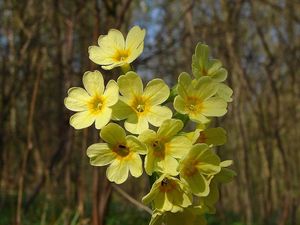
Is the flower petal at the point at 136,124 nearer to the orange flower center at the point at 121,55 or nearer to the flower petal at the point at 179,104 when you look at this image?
the flower petal at the point at 179,104

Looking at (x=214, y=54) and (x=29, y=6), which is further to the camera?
(x=214, y=54)

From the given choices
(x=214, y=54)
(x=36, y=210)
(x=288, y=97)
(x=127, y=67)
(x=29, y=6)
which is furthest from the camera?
(x=288, y=97)

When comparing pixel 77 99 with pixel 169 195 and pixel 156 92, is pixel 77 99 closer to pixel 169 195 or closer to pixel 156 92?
pixel 156 92

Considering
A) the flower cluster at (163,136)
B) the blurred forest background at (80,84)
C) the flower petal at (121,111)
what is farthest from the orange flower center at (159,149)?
the blurred forest background at (80,84)

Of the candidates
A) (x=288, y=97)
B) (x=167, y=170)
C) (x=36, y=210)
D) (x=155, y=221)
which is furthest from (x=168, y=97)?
(x=288, y=97)

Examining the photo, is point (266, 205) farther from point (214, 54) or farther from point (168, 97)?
point (168, 97)

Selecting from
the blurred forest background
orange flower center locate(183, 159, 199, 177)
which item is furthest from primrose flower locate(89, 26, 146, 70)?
the blurred forest background
